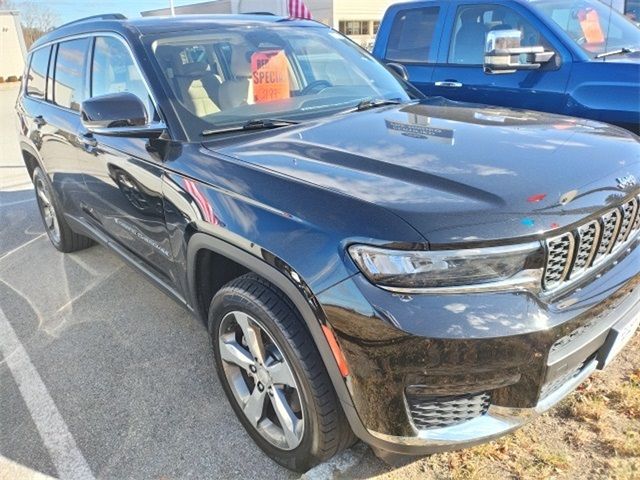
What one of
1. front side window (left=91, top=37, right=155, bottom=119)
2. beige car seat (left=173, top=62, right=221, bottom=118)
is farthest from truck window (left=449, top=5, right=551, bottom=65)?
front side window (left=91, top=37, right=155, bottom=119)

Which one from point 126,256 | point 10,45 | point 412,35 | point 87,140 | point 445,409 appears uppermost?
point 412,35

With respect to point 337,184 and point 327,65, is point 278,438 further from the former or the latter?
point 327,65

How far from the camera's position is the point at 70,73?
3.84 metres

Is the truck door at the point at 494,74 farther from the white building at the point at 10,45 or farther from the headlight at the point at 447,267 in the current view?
the white building at the point at 10,45

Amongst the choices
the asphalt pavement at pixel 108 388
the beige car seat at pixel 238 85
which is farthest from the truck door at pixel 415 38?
the asphalt pavement at pixel 108 388

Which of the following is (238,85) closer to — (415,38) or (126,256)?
(126,256)

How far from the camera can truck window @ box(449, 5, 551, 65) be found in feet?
15.5

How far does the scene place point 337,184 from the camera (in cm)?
194

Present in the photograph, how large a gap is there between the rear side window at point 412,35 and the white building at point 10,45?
26720mm

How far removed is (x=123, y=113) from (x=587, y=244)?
201 cm

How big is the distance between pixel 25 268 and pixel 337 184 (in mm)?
3730

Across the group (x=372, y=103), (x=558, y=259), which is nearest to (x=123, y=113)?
(x=372, y=103)

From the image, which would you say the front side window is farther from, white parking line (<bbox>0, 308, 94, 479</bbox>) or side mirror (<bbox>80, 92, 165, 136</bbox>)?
white parking line (<bbox>0, 308, 94, 479</bbox>)

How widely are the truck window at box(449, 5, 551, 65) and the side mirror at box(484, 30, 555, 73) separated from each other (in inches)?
8.4
